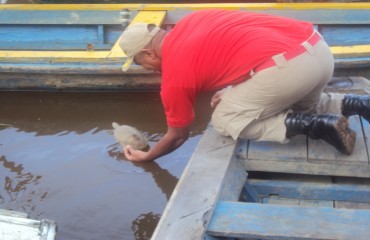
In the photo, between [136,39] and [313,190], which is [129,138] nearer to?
[136,39]

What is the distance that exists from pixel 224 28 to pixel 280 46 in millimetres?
314

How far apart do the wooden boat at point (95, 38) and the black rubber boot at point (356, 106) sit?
1520mm

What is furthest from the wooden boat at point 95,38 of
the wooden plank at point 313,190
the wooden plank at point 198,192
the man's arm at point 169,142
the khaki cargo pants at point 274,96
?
the wooden plank at point 313,190

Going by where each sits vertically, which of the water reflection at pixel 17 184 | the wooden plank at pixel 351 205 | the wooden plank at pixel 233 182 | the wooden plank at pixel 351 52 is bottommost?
the water reflection at pixel 17 184

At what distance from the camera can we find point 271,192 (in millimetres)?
3010

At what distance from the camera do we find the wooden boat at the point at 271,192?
7.61 feet

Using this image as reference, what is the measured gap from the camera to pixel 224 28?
286 centimetres

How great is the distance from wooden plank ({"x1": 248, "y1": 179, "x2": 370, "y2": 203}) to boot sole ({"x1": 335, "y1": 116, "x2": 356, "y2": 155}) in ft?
0.66

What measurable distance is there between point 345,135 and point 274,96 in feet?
1.41

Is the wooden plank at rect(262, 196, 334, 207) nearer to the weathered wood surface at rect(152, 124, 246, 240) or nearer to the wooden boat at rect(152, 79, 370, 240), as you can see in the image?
the wooden boat at rect(152, 79, 370, 240)

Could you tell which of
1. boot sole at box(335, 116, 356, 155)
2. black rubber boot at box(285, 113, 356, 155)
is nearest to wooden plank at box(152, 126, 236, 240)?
black rubber boot at box(285, 113, 356, 155)

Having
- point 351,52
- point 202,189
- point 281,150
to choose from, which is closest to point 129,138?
point 281,150

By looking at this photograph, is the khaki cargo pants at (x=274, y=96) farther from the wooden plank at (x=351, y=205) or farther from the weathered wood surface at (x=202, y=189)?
the wooden plank at (x=351, y=205)

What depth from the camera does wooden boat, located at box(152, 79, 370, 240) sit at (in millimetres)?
2318
